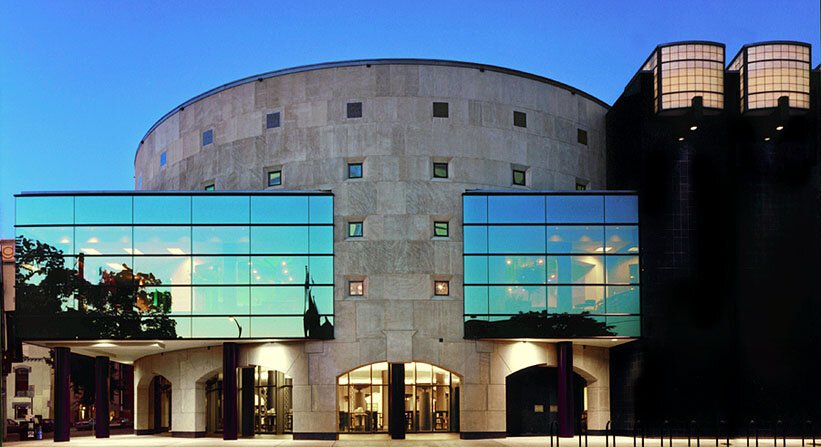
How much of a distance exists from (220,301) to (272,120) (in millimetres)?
9167

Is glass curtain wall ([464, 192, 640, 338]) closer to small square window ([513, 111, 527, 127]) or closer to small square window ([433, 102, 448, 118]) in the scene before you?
small square window ([433, 102, 448, 118])

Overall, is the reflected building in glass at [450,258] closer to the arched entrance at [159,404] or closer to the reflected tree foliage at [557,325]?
the reflected tree foliage at [557,325]

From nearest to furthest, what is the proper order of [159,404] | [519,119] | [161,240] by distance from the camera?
[161,240], [519,119], [159,404]

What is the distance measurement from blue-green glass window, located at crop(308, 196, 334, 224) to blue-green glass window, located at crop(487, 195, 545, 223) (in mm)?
7124

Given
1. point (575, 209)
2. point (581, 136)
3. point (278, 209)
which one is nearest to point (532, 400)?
point (575, 209)

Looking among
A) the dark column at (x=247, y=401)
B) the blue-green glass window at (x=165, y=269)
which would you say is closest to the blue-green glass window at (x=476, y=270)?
the dark column at (x=247, y=401)

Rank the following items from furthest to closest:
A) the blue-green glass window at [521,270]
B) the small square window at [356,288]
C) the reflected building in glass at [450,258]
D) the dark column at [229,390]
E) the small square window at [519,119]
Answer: the small square window at [519,119] < the small square window at [356,288] < the blue-green glass window at [521,270] < the dark column at [229,390] < the reflected building in glass at [450,258]

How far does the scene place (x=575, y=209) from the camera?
42.8m

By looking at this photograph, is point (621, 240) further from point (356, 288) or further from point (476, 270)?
point (356, 288)

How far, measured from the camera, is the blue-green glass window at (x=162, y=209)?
42344 mm

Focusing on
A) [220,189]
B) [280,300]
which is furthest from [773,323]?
[220,189]

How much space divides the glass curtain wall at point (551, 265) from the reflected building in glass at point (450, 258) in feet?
0.29

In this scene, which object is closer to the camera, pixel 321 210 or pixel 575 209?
pixel 575 209

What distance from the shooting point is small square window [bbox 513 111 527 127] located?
1791 inches
